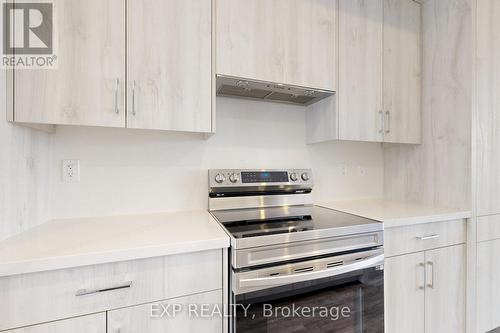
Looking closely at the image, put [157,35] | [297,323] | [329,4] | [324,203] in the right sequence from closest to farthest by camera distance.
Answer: [297,323]
[157,35]
[329,4]
[324,203]

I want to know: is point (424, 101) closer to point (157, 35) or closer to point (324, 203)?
point (324, 203)

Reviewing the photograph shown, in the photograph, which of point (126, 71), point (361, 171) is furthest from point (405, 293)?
point (126, 71)

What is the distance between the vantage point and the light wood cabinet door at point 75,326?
805 millimetres

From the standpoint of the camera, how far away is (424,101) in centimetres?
186

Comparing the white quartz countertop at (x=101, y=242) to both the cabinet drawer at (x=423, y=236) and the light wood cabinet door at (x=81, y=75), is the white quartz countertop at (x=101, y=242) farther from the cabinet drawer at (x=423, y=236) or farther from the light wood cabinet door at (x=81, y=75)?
the cabinet drawer at (x=423, y=236)

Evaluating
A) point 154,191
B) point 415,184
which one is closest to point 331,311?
point 154,191

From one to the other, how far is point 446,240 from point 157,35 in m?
2.06

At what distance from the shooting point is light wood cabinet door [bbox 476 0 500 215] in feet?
5.34

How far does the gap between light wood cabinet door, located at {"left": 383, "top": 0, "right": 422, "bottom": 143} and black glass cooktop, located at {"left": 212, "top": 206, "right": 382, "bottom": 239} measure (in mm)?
768

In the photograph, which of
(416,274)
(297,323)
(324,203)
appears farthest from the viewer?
(324,203)

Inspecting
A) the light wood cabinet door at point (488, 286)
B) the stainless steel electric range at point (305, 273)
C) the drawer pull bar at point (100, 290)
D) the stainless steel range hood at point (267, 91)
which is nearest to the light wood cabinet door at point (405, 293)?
the stainless steel electric range at point (305, 273)

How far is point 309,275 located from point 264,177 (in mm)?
776

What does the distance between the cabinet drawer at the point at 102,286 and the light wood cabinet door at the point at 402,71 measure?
1577 millimetres

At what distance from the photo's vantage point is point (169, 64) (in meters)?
1.23
